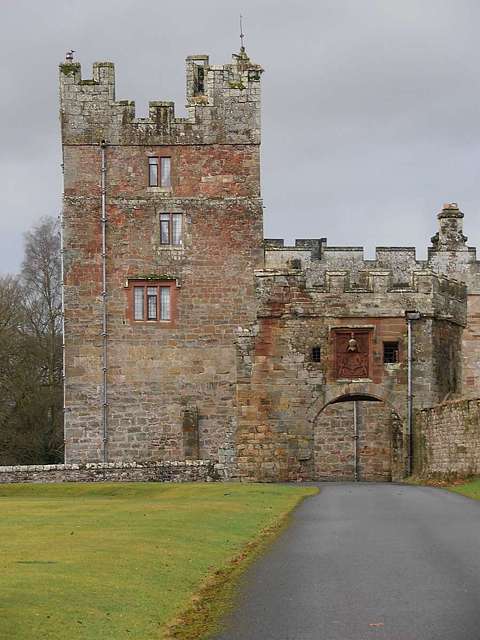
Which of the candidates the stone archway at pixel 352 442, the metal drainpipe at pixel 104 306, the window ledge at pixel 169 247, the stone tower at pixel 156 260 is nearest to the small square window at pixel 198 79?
the stone tower at pixel 156 260

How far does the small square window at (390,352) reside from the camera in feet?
174

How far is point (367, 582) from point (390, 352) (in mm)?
36381

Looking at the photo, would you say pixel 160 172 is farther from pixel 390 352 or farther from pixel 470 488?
pixel 470 488

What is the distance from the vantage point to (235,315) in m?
56.3

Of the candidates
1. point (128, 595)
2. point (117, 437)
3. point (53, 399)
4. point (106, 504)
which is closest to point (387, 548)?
point (128, 595)

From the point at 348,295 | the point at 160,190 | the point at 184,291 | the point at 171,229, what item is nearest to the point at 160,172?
the point at 160,190

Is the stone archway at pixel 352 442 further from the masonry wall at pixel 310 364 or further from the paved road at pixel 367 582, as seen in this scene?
the paved road at pixel 367 582

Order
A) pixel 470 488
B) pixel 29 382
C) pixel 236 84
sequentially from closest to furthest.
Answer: pixel 470 488 < pixel 236 84 < pixel 29 382

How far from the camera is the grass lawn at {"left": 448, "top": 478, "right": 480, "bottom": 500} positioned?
35213 mm

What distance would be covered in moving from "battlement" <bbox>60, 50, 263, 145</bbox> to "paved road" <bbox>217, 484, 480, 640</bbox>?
3184 centimetres

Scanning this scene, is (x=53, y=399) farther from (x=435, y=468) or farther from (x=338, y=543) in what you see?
(x=338, y=543)

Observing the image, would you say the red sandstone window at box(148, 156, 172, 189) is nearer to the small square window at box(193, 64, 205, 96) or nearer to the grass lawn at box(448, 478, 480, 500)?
the small square window at box(193, 64, 205, 96)

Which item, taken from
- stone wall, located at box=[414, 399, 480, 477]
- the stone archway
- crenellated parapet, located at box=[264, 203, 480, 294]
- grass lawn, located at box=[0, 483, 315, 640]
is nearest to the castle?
the stone archway

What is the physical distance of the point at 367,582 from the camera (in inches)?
673
